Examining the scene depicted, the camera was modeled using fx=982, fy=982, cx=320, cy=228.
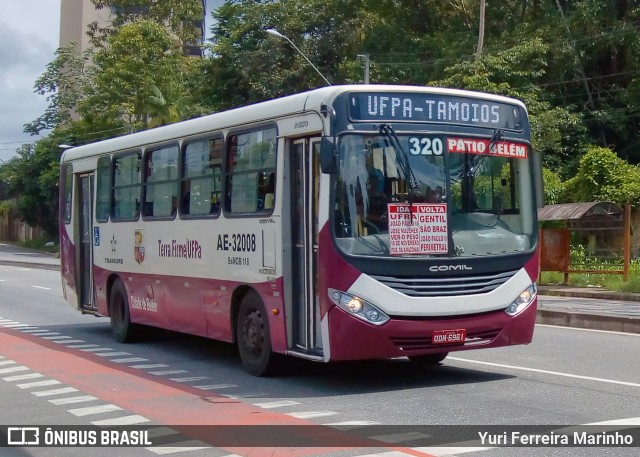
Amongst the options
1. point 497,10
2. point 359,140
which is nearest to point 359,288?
point 359,140

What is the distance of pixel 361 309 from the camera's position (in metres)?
9.67

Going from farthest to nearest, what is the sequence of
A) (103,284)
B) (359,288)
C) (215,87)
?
(215,87) → (103,284) → (359,288)

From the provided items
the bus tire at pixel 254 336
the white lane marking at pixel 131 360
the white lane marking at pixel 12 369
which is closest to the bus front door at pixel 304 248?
the bus tire at pixel 254 336

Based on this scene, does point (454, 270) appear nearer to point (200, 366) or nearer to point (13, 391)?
point (200, 366)

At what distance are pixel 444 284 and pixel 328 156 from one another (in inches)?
69.3

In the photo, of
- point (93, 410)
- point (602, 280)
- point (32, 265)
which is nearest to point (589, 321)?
point (602, 280)

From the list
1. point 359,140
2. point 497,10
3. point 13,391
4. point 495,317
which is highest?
point 497,10

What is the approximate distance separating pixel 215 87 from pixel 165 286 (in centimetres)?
3734

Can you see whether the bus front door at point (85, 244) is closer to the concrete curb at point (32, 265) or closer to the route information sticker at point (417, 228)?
the route information sticker at point (417, 228)

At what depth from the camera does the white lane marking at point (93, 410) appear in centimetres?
921

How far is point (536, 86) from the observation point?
126 ft

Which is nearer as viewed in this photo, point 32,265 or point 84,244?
point 84,244

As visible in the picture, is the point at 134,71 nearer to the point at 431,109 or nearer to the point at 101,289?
the point at 101,289

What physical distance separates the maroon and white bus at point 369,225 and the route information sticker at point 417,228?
0.04 feet
